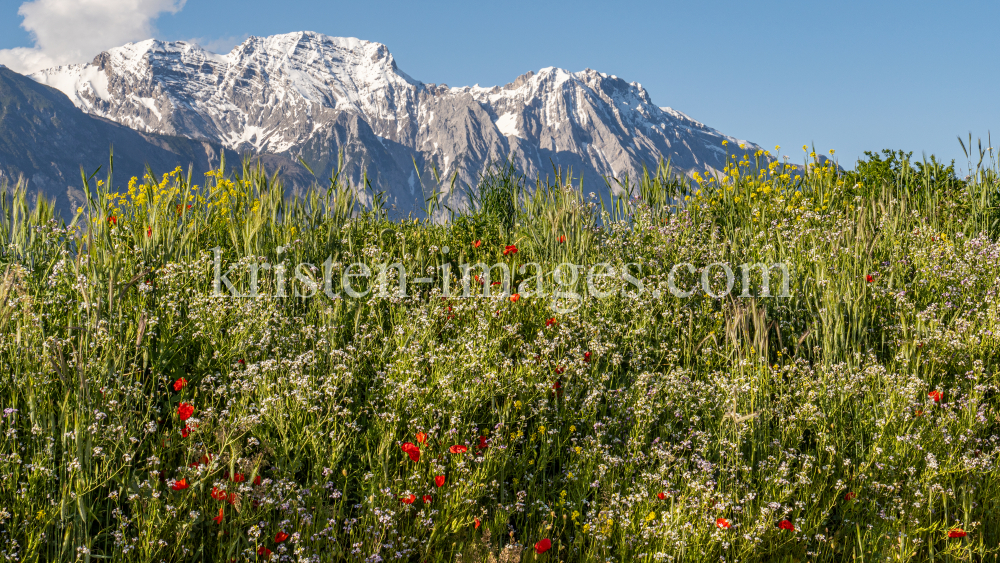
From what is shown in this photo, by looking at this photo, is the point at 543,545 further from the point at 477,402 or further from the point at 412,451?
the point at 477,402

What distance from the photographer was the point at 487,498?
8.79 ft

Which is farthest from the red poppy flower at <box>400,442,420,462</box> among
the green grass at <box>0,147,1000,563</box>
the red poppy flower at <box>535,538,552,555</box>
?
the red poppy flower at <box>535,538,552,555</box>

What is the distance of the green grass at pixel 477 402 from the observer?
Result: 224 centimetres

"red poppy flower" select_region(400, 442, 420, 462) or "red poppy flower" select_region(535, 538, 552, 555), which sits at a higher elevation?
"red poppy flower" select_region(400, 442, 420, 462)

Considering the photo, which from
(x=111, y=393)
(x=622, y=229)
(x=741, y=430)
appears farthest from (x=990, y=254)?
(x=111, y=393)

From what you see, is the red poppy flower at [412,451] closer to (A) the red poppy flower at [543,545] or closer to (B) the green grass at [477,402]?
(B) the green grass at [477,402]

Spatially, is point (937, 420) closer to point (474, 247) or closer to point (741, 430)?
point (741, 430)

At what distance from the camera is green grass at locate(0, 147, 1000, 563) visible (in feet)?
7.35

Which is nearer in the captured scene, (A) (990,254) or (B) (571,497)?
(B) (571,497)

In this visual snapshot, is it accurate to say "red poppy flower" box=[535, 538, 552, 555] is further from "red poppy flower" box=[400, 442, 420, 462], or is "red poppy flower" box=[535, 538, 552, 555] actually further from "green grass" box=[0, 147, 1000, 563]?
"red poppy flower" box=[400, 442, 420, 462]

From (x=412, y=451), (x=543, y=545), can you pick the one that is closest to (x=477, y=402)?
(x=412, y=451)

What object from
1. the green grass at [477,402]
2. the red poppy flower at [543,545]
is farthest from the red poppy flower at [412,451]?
the red poppy flower at [543,545]

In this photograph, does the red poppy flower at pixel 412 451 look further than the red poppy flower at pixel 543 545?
Yes

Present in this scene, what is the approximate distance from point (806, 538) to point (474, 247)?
358cm
